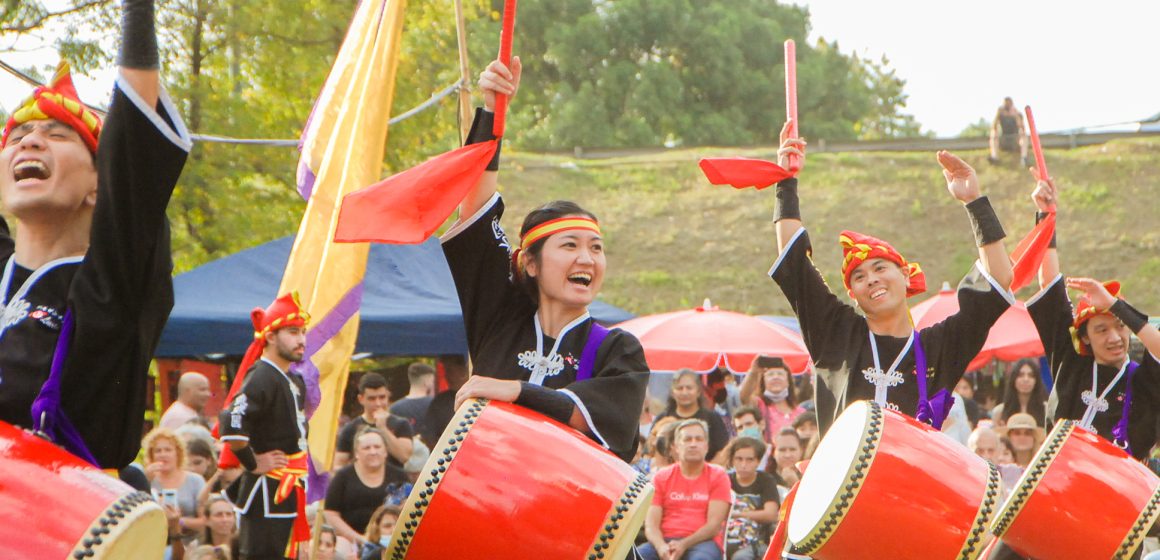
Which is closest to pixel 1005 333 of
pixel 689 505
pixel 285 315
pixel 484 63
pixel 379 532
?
pixel 689 505

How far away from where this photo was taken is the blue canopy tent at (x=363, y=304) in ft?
30.1

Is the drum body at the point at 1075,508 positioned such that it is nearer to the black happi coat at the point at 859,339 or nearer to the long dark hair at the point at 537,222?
the black happi coat at the point at 859,339

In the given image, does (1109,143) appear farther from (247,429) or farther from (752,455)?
(247,429)

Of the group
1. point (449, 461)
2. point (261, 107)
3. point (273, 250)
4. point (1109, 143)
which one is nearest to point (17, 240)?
point (449, 461)

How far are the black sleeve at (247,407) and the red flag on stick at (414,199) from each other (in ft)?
10.8

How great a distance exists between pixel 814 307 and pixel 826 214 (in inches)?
780

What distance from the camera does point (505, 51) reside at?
11.0 ft

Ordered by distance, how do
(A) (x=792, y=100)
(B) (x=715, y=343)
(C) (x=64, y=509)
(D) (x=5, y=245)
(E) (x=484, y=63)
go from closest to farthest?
(C) (x=64, y=509)
(D) (x=5, y=245)
(A) (x=792, y=100)
(B) (x=715, y=343)
(E) (x=484, y=63)

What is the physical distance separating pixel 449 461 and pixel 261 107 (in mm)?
9812

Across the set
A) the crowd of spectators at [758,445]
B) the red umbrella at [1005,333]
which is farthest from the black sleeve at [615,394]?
the red umbrella at [1005,333]

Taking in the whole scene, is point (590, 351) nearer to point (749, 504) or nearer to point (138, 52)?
point (138, 52)

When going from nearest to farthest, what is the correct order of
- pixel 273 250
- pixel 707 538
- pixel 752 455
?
pixel 707 538 < pixel 752 455 < pixel 273 250

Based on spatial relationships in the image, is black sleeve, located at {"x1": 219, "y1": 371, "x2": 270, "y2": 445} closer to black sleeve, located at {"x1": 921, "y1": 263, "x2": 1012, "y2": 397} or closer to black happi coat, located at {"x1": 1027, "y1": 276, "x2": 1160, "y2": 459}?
black sleeve, located at {"x1": 921, "y1": 263, "x2": 1012, "y2": 397}

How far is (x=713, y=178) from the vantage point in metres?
4.23
